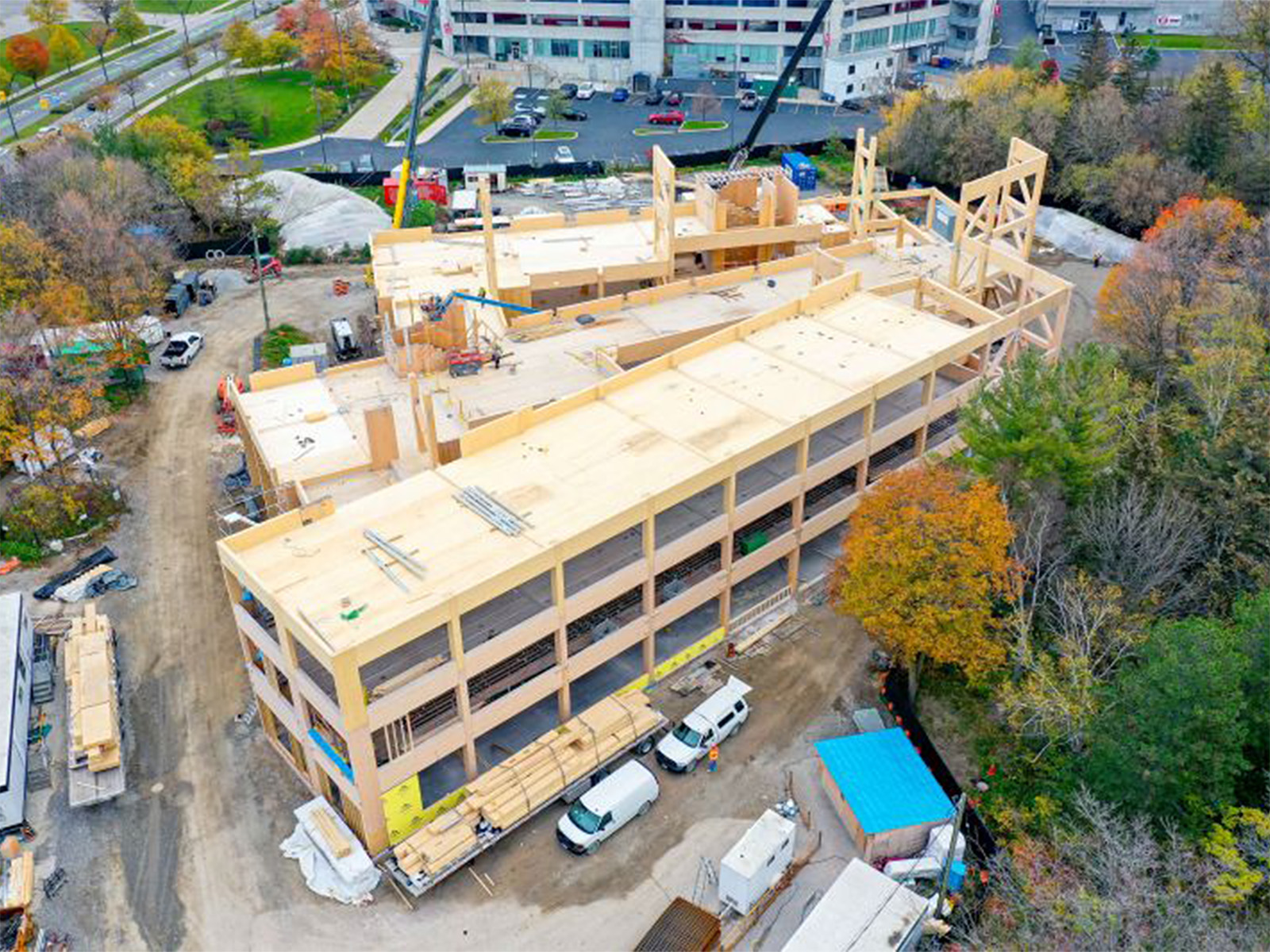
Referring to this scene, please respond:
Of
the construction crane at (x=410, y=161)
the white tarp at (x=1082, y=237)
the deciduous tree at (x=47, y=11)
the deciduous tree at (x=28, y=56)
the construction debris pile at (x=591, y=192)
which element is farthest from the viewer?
the deciduous tree at (x=47, y=11)

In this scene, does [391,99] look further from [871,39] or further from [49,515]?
[49,515]

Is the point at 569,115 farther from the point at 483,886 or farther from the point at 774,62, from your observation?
the point at 483,886

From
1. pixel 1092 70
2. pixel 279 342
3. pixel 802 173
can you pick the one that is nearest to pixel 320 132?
pixel 279 342

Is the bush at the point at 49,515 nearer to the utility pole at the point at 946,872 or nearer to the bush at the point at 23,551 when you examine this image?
the bush at the point at 23,551

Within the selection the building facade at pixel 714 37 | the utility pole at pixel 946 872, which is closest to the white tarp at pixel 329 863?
the utility pole at pixel 946 872

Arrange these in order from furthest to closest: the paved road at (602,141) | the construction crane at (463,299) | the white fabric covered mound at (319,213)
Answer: the paved road at (602,141), the white fabric covered mound at (319,213), the construction crane at (463,299)

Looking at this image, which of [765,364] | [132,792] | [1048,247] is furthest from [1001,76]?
[132,792]

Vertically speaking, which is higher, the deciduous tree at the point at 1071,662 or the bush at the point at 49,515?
the deciduous tree at the point at 1071,662
